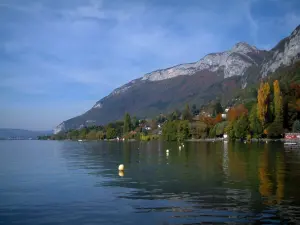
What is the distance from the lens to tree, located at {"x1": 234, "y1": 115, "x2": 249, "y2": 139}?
14725cm

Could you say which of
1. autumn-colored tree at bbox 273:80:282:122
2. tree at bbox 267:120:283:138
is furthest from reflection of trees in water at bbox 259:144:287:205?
autumn-colored tree at bbox 273:80:282:122

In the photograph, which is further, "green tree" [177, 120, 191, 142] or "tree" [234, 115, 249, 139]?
"green tree" [177, 120, 191, 142]

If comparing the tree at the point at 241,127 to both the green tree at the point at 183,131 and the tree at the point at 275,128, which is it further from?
the green tree at the point at 183,131

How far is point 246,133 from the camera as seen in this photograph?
14700 centimetres

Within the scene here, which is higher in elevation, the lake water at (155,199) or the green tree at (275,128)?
the green tree at (275,128)

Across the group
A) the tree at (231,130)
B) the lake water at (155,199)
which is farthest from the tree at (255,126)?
the lake water at (155,199)

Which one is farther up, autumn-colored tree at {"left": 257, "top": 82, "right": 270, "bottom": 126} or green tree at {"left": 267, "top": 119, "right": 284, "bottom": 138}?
autumn-colored tree at {"left": 257, "top": 82, "right": 270, "bottom": 126}

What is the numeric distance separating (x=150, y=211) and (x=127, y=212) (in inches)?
57.4

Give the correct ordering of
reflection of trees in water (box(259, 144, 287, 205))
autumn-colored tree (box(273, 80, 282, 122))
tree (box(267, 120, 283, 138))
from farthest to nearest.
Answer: autumn-colored tree (box(273, 80, 282, 122)) < tree (box(267, 120, 283, 138)) < reflection of trees in water (box(259, 144, 287, 205))

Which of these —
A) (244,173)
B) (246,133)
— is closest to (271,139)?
(246,133)

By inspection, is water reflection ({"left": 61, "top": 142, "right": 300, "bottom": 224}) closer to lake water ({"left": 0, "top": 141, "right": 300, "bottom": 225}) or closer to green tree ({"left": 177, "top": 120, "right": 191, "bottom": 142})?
lake water ({"left": 0, "top": 141, "right": 300, "bottom": 225})

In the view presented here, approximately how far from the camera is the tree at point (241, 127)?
14725 cm

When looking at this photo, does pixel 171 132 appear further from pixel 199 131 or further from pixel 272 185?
pixel 272 185

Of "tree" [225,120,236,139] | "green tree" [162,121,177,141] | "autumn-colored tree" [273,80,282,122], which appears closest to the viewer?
"autumn-colored tree" [273,80,282,122]
